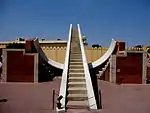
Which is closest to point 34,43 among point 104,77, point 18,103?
point 104,77

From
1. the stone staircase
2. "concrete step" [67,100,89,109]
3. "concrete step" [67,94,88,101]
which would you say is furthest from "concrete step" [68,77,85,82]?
"concrete step" [67,100,89,109]

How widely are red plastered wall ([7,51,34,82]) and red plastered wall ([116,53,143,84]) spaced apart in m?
3.35

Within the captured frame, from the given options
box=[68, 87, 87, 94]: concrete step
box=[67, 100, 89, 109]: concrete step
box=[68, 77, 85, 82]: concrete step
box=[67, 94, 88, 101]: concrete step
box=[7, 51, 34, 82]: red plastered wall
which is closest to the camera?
box=[67, 100, 89, 109]: concrete step

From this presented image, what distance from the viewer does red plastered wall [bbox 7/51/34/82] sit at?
36.8 feet

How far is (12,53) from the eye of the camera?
36.9 ft

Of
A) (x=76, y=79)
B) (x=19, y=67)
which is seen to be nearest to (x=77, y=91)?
(x=76, y=79)

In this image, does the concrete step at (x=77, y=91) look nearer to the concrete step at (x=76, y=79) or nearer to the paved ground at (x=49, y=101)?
the paved ground at (x=49, y=101)

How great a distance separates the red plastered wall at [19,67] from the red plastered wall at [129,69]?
3.35 m

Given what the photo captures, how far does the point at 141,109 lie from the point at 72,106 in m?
1.56

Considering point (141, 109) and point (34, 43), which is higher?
point (34, 43)

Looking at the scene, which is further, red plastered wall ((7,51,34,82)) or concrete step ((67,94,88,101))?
red plastered wall ((7,51,34,82))

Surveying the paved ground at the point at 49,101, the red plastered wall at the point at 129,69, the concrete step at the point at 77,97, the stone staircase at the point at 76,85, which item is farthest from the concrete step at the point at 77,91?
the red plastered wall at the point at 129,69

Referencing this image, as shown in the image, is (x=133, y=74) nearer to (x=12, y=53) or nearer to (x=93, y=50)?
(x=12, y=53)

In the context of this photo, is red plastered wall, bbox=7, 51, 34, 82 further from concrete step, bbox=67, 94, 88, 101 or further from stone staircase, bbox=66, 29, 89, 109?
concrete step, bbox=67, 94, 88, 101
